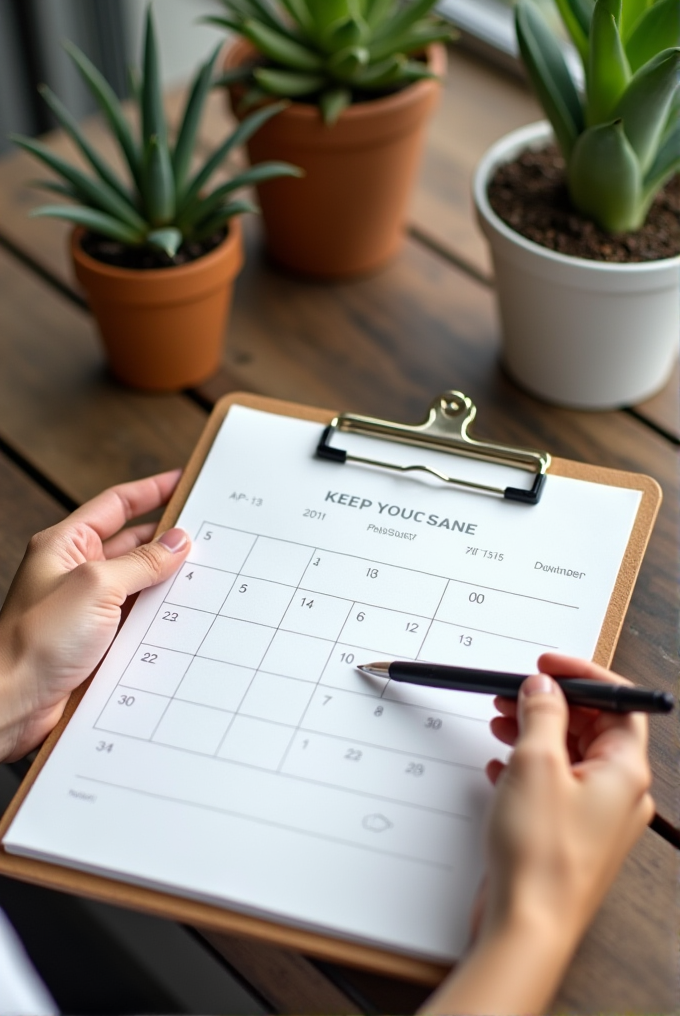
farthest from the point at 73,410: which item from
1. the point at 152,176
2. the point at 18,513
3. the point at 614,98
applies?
the point at 614,98

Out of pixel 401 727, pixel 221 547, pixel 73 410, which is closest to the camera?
pixel 401 727

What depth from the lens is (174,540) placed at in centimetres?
70

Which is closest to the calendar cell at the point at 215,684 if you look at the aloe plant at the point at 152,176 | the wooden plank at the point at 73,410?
the wooden plank at the point at 73,410

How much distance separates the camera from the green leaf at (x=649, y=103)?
27.4 inches

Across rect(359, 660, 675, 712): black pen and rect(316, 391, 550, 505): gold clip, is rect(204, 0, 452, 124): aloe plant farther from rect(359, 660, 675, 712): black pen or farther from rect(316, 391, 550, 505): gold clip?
rect(359, 660, 675, 712): black pen

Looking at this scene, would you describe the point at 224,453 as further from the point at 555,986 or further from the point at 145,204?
the point at 555,986

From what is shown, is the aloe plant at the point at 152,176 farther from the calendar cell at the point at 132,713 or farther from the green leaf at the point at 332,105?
the calendar cell at the point at 132,713

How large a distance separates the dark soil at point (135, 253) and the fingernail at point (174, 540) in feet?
0.90

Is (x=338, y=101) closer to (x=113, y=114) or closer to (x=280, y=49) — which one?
(x=280, y=49)

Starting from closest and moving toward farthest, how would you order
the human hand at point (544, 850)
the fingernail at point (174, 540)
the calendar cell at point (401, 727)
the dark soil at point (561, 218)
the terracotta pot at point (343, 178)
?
1. the human hand at point (544, 850)
2. the calendar cell at point (401, 727)
3. the fingernail at point (174, 540)
4. the dark soil at point (561, 218)
5. the terracotta pot at point (343, 178)

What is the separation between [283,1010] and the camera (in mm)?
582

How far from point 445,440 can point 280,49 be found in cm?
41

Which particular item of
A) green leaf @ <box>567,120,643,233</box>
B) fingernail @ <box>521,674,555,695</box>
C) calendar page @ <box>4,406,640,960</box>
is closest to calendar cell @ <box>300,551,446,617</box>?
calendar page @ <box>4,406,640,960</box>

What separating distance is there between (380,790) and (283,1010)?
0.14 m
